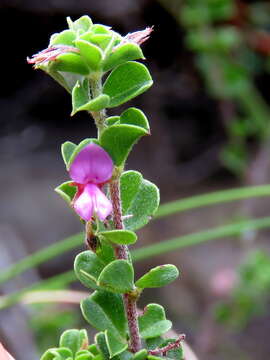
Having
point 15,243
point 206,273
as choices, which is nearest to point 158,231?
point 206,273

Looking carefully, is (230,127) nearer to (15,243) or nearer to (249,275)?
(249,275)

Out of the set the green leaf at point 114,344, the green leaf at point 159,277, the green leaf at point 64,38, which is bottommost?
the green leaf at point 114,344

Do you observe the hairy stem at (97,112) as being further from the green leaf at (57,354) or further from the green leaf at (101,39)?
the green leaf at (57,354)

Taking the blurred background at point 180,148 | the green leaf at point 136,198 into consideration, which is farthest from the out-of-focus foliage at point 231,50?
the green leaf at point 136,198

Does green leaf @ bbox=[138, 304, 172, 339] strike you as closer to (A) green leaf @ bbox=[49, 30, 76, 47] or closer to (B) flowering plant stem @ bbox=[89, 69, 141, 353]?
(B) flowering plant stem @ bbox=[89, 69, 141, 353]

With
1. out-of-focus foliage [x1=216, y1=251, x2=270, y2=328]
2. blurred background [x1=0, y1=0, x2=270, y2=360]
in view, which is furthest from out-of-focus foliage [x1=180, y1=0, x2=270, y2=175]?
out-of-focus foliage [x1=216, y1=251, x2=270, y2=328]

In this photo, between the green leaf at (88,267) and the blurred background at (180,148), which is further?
the blurred background at (180,148)

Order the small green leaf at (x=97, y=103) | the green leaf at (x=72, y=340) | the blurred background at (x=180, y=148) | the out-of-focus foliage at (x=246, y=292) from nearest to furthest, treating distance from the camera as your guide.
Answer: the small green leaf at (x=97, y=103) < the green leaf at (x=72, y=340) < the out-of-focus foliage at (x=246, y=292) < the blurred background at (x=180, y=148)
